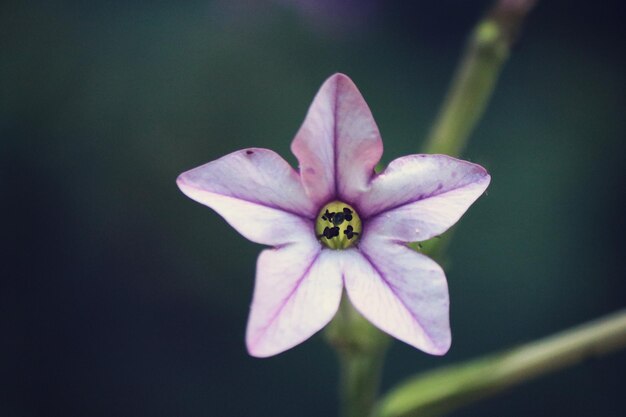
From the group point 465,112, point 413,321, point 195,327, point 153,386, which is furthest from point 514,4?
point 153,386

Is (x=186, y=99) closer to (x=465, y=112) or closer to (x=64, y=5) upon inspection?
(x=64, y=5)

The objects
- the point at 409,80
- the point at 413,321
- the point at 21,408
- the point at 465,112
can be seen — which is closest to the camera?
the point at 413,321

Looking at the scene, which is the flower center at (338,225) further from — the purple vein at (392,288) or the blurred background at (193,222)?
the blurred background at (193,222)

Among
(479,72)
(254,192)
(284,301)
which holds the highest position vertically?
(479,72)

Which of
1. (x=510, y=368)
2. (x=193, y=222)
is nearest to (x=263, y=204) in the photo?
(x=510, y=368)

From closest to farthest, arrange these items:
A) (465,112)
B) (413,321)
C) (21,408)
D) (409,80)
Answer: (413,321) → (465,112) → (21,408) → (409,80)

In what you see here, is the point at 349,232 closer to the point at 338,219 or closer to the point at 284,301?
the point at 338,219
